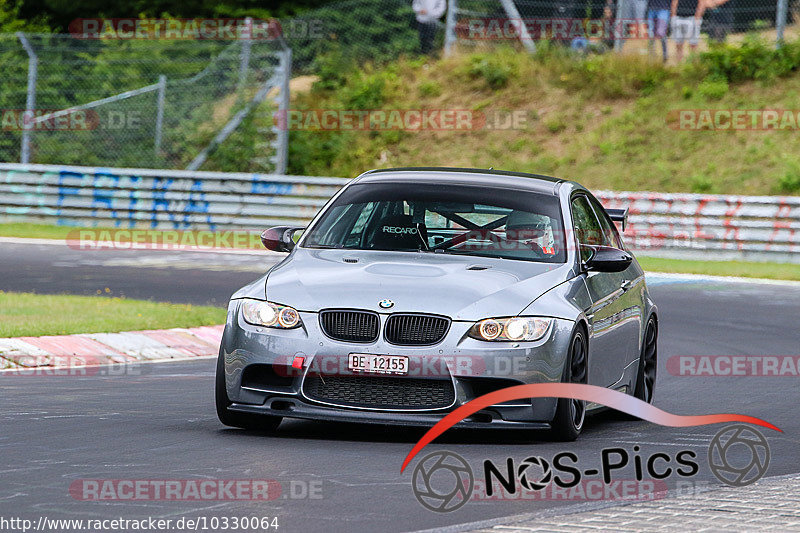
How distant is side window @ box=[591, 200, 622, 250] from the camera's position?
10749mm

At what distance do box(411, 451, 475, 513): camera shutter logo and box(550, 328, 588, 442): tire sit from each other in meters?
0.82

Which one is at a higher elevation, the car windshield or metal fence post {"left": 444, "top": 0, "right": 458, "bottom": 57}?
metal fence post {"left": 444, "top": 0, "right": 458, "bottom": 57}

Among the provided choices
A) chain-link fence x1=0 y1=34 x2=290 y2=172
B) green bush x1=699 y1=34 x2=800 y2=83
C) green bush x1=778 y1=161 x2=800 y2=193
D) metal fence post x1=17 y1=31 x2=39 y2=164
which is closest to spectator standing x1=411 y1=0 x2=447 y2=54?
chain-link fence x1=0 y1=34 x2=290 y2=172

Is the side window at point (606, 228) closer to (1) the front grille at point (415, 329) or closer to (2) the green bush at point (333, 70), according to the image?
(1) the front grille at point (415, 329)

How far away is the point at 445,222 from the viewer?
31.8 feet

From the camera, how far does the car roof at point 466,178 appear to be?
9.97 metres

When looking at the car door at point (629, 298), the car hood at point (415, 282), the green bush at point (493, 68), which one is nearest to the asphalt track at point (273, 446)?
the car door at point (629, 298)

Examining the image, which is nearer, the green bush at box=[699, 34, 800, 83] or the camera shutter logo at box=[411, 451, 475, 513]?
the camera shutter logo at box=[411, 451, 475, 513]

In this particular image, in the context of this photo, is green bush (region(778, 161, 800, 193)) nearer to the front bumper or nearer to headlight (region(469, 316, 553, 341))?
the front bumper

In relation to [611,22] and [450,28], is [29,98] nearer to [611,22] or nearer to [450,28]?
[450,28]

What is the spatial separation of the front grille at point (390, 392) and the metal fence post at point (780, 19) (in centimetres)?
2437

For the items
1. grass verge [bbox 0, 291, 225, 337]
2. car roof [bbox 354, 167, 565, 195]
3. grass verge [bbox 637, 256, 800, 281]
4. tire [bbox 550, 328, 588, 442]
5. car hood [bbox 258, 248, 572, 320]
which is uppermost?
car roof [bbox 354, 167, 565, 195]

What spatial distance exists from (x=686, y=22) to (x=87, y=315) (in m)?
20.8

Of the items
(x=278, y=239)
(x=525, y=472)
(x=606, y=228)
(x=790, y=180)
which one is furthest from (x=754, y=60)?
(x=525, y=472)
